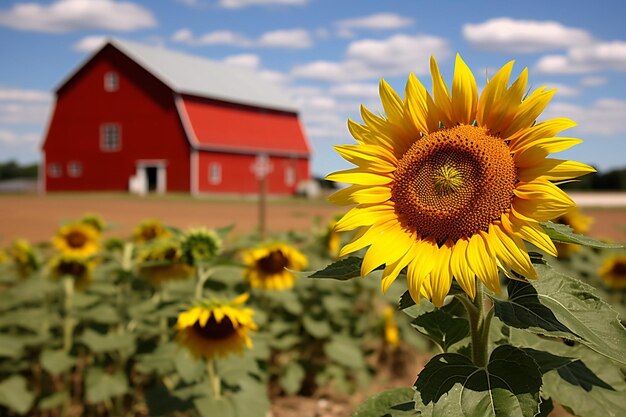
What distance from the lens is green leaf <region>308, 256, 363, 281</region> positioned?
5.07 feet

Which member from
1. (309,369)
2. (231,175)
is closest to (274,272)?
(309,369)

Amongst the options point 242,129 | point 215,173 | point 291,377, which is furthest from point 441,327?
point 242,129

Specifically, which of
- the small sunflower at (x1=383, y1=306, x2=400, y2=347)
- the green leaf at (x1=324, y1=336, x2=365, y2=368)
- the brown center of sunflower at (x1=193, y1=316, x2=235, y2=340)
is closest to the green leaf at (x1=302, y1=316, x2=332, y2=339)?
the green leaf at (x1=324, y1=336, x2=365, y2=368)

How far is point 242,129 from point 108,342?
3250 cm

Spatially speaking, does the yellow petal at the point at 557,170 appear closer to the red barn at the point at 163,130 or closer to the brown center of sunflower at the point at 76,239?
the brown center of sunflower at the point at 76,239

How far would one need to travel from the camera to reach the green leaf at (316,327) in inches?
181

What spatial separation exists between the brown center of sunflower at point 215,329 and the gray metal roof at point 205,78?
30988 mm

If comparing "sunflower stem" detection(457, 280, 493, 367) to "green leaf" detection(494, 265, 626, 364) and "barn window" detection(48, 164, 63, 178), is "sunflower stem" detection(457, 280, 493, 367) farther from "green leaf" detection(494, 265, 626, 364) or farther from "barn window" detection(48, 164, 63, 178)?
"barn window" detection(48, 164, 63, 178)

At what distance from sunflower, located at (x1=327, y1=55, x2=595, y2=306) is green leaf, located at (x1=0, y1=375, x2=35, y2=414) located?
286cm

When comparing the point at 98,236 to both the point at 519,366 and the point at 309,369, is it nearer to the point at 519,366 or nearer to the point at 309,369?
the point at 309,369

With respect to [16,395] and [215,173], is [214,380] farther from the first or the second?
[215,173]

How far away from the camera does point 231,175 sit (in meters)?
34.5

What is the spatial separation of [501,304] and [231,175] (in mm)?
33381

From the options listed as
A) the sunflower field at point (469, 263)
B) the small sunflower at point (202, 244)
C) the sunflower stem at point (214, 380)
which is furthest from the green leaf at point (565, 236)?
the small sunflower at point (202, 244)
